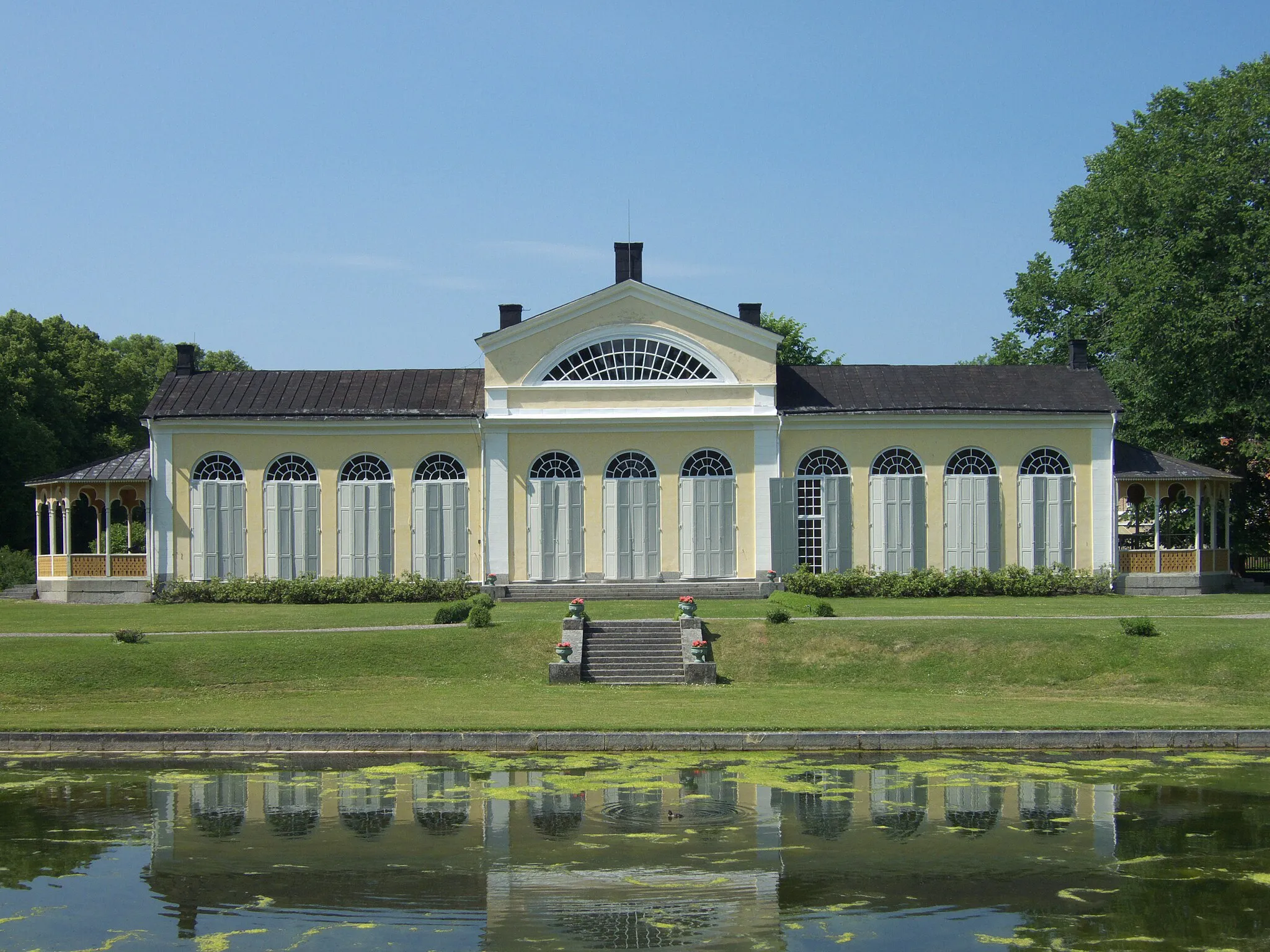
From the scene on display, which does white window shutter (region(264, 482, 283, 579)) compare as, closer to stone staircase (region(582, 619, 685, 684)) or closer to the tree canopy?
stone staircase (region(582, 619, 685, 684))

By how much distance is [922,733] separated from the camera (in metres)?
18.6

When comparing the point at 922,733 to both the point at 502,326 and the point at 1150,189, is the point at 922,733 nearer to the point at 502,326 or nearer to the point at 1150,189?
the point at 502,326

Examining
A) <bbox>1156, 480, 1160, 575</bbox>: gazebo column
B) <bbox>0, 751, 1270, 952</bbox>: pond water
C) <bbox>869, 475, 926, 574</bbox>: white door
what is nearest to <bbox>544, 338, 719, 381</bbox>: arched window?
<bbox>869, 475, 926, 574</bbox>: white door

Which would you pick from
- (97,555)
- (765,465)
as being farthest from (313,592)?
(765,465)

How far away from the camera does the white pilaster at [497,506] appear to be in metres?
36.1

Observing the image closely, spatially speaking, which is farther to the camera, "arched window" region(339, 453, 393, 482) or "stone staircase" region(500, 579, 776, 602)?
"arched window" region(339, 453, 393, 482)

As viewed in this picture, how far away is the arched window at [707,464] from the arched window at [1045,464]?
8.16 metres

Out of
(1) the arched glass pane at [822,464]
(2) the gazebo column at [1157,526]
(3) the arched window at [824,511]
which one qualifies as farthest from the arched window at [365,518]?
(2) the gazebo column at [1157,526]

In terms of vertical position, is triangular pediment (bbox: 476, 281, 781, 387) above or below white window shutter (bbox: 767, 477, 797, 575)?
above

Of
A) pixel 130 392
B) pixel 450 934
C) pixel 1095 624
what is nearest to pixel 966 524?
pixel 1095 624

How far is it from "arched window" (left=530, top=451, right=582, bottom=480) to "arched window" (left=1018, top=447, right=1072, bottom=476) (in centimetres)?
1230

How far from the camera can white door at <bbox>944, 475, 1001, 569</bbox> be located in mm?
36344

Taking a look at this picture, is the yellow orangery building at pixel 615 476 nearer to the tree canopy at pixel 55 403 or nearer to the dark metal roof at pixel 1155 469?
the dark metal roof at pixel 1155 469

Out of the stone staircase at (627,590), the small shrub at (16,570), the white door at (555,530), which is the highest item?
the white door at (555,530)
